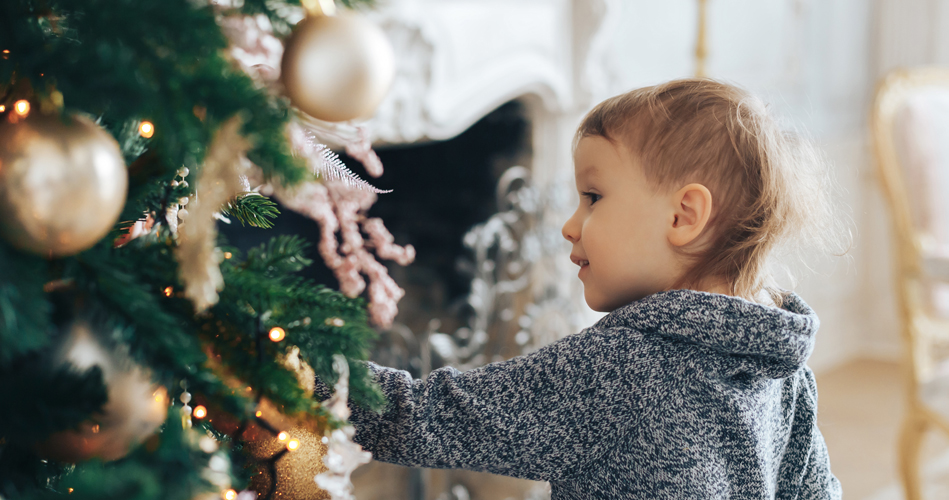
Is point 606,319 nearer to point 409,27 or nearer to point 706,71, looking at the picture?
point 409,27

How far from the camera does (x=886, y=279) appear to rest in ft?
10.5

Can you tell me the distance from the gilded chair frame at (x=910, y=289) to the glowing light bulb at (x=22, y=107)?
1791 millimetres

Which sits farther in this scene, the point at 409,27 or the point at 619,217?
the point at 409,27

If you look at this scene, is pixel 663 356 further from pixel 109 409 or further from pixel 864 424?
pixel 864 424

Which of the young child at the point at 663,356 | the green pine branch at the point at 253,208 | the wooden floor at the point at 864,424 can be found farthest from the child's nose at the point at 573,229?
the wooden floor at the point at 864,424

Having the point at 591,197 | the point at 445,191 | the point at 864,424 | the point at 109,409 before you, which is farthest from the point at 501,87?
the point at 864,424

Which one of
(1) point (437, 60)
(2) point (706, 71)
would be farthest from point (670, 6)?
(1) point (437, 60)

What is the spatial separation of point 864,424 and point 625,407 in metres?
2.36

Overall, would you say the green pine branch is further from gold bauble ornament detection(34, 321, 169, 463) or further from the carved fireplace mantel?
the carved fireplace mantel

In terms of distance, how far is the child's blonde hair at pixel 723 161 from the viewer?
2.23ft

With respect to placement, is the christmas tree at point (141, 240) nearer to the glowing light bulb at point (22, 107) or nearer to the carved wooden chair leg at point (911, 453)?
the glowing light bulb at point (22, 107)

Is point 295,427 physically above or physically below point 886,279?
above

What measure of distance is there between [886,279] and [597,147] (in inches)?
119

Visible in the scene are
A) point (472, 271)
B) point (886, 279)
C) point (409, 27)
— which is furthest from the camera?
point (886, 279)
